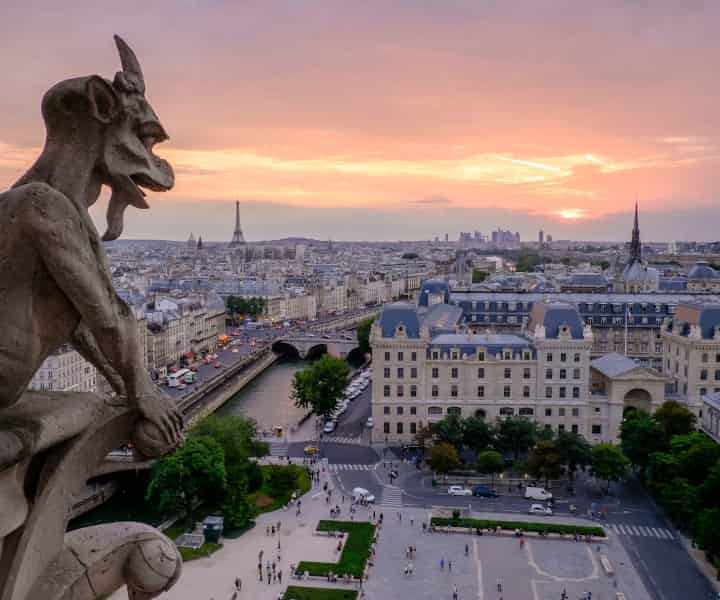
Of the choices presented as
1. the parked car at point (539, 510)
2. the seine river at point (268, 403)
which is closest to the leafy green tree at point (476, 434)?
the parked car at point (539, 510)

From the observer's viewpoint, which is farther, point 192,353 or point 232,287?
point 232,287

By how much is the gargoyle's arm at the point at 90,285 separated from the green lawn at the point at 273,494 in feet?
103

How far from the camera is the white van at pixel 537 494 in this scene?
3910cm

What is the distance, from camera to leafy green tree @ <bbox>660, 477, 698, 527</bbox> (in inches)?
1276

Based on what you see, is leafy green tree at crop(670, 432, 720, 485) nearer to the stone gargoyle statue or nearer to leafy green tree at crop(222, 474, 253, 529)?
leafy green tree at crop(222, 474, 253, 529)

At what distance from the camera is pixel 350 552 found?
1249 inches

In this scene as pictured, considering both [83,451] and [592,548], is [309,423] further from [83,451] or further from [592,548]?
[83,451]

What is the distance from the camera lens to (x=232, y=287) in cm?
12331

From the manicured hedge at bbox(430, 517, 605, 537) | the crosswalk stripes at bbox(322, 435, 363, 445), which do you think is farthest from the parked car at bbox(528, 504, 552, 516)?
the crosswalk stripes at bbox(322, 435, 363, 445)

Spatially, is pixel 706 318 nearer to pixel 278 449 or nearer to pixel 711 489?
pixel 711 489

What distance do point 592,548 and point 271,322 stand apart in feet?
275

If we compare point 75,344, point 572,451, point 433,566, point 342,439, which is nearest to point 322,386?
point 342,439

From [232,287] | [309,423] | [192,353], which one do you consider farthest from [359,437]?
[232,287]

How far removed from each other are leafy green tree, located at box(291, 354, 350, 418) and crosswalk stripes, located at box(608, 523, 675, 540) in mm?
23520
